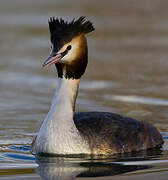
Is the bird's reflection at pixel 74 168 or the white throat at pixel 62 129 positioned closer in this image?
the bird's reflection at pixel 74 168

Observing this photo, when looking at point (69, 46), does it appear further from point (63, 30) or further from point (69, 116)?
point (69, 116)

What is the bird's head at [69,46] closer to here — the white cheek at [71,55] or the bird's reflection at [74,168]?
the white cheek at [71,55]

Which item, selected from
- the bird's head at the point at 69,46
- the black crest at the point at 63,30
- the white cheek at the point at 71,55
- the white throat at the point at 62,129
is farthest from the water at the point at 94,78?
the black crest at the point at 63,30

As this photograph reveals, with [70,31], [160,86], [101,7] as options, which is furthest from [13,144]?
[101,7]

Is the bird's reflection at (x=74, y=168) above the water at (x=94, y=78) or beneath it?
beneath

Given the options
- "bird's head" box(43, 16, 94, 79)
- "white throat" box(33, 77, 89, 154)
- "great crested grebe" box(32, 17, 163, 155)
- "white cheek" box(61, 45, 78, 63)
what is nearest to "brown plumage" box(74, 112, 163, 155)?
"great crested grebe" box(32, 17, 163, 155)

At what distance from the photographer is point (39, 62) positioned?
1894 centimetres

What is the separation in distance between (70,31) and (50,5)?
14800 mm

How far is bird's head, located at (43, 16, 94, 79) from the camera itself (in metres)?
10.7

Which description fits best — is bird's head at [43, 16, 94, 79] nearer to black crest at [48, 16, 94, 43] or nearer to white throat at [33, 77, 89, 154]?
black crest at [48, 16, 94, 43]

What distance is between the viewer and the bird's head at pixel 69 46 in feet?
35.2

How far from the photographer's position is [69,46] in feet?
35.5

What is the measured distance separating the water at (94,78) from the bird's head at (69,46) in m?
1.30

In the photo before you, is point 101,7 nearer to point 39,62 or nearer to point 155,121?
point 39,62
